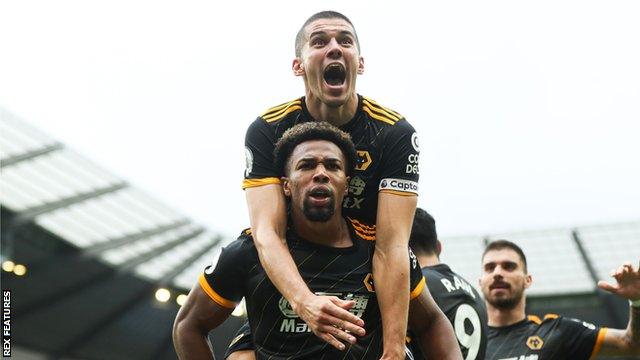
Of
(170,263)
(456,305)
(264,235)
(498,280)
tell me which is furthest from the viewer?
(170,263)

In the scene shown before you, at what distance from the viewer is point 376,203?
4.53 m

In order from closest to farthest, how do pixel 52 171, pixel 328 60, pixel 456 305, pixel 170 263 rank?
pixel 328 60, pixel 456 305, pixel 52 171, pixel 170 263

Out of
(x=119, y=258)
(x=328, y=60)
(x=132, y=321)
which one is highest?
(x=328, y=60)

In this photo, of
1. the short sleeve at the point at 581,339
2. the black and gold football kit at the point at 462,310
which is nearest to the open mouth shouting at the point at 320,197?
the black and gold football kit at the point at 462,310

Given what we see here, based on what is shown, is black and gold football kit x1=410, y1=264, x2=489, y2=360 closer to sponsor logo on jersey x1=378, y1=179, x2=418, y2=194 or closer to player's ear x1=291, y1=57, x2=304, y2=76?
sponsor logo on jersey x1=378, y1=179, x2=418, y2=194

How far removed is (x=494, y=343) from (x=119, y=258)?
19.6 meters

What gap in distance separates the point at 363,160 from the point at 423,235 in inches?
68.7

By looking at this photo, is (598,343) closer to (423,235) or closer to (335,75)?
(423,235)

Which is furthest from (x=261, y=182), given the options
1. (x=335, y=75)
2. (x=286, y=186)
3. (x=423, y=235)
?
(x=423, y=235)

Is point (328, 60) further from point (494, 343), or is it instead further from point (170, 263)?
point (170, 263)

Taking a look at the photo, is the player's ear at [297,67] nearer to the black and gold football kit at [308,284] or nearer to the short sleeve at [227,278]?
the black and gold football kit at [308,284]

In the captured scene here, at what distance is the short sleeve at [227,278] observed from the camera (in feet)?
14.0

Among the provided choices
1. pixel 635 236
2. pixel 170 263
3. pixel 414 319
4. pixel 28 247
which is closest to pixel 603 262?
pixel 635 236

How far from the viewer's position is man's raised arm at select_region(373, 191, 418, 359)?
12.9 ft
